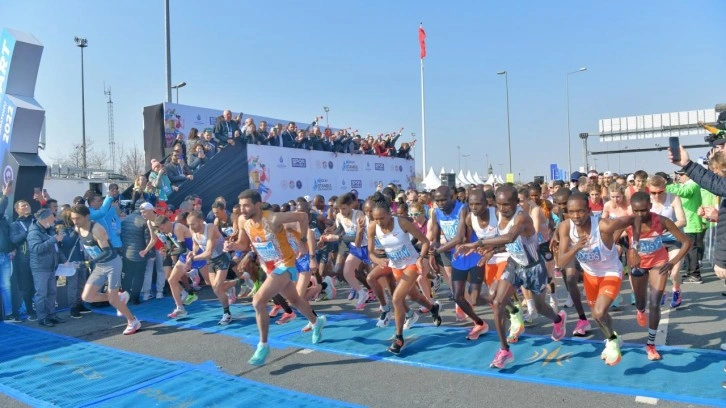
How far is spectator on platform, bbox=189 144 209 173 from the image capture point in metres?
12.7

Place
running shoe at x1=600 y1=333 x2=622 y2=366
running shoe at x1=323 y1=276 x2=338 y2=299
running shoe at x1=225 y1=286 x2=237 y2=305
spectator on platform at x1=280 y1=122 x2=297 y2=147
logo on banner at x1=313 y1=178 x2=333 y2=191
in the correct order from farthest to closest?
logo on banner at x1=313 y1=178 x2=333 y2=191 < spectator on platform at x1=280 y1=122 x2=297 y2=147 < running shoe at x1=323 y1=276 x2=338 y2=299 < running shoe at x1=225 y1=286 x2=237 y2=305 < running shoe at x1=600 y1=333 x2=622 y2=366

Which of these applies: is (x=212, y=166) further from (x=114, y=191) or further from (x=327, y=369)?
(x=327, y=369)

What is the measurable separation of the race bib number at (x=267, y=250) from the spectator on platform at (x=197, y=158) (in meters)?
7.47

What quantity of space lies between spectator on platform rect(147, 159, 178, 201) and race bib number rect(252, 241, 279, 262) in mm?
6586

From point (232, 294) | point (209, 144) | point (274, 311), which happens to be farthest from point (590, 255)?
point (209, 144)

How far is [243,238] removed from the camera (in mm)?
6258

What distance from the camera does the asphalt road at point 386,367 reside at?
4.41m

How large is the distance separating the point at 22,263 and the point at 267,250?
5322mm

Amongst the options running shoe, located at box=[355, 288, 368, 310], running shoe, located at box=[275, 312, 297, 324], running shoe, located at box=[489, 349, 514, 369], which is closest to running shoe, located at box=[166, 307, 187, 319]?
running shoe, located at box=[275, 312, 297, 324]

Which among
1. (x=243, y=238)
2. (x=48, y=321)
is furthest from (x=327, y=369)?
(x=48, y=321)

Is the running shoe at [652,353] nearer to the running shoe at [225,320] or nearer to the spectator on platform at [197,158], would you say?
the running shoe at [225,320]

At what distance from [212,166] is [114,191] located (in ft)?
9.71

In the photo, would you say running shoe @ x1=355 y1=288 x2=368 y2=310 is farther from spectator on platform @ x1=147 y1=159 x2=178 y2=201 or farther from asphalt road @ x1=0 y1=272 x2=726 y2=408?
spectator on platform @ x1=147 y1=159 x2=178 y2=201

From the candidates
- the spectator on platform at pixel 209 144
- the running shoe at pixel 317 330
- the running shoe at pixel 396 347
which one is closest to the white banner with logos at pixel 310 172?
the spectator on platform at pixel 209 144
